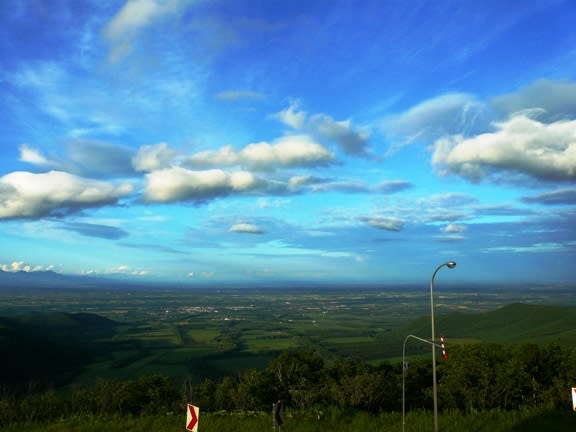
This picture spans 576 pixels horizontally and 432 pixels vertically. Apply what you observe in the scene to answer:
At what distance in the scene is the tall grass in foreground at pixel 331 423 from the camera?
22.2m

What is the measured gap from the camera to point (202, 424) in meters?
23.0

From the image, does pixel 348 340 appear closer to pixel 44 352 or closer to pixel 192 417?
pixel 44 352

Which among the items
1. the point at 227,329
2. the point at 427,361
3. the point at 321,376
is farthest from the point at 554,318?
the point at 321,376

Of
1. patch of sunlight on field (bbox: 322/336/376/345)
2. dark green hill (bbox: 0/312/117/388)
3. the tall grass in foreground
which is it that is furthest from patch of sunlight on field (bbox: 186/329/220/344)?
the tall grass in foreground

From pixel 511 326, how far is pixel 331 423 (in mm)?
173744

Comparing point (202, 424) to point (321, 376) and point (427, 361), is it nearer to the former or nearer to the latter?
point (321, 376)

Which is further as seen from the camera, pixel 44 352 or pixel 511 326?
pixel 511 326

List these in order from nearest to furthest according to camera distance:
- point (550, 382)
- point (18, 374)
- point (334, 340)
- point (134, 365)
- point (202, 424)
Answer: point (202, 424) → point (550, 382) → point (18, 374) → point (134, 365) → point (334, 340)

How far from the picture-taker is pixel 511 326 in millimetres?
171625

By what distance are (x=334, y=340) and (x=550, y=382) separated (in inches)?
4711

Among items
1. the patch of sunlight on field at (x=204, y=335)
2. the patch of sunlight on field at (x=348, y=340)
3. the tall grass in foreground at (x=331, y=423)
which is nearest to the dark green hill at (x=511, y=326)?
the patch of sunlight on field at (x=348, y=340)

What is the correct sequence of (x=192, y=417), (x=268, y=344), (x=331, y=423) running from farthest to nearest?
(x=268, y=344) < (x=331, y=423) < (x=192, y=417)

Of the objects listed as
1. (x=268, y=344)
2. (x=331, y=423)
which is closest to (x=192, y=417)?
(x=331, y=423)

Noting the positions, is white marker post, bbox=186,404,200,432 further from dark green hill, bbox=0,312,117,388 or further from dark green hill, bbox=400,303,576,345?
dark green hill, bbox=400,303,576,345
